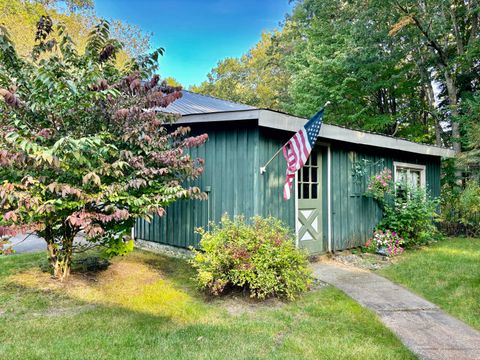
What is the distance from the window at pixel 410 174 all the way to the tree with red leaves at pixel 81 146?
556cm

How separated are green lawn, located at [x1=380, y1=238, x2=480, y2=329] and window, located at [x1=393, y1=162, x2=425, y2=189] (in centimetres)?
174

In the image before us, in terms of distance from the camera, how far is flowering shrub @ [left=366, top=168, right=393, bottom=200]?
681 centimetres

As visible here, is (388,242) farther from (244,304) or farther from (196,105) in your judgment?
(196,105)

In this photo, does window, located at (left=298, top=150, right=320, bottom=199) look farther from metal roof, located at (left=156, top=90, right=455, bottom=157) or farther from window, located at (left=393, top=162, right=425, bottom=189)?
window, located at (left=393, top=162, right=425, bottom=189)

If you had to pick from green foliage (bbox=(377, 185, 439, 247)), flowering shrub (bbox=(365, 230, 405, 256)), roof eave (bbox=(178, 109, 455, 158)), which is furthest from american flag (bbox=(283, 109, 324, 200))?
green foliage (bbox=(377, 185, 439, 247))

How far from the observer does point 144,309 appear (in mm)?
3535

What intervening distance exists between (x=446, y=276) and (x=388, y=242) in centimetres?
173

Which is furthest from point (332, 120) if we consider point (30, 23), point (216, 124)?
point (30, 23)

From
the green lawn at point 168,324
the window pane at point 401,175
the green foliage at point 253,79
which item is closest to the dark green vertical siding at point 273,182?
the green lawn at point 168,324

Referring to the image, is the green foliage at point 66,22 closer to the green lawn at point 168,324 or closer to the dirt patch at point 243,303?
the green lawn at point 168,324

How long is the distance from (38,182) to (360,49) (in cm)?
1240

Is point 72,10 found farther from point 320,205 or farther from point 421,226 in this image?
point 421,226

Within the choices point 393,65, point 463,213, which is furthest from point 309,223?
point 393,65

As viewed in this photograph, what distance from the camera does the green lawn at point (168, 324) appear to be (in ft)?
8.59
